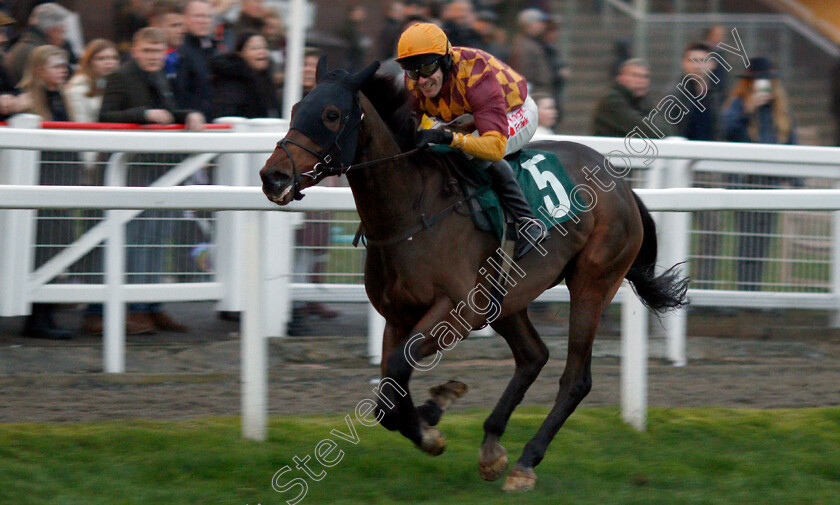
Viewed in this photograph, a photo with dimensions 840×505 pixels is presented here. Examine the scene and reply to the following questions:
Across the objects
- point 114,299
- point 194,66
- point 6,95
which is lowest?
point 114,299

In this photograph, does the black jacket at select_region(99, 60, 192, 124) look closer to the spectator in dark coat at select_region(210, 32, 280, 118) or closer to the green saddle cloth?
the spectator in dark coat at select_region(210, 32, 280, 118)

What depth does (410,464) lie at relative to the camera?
4.14 meters

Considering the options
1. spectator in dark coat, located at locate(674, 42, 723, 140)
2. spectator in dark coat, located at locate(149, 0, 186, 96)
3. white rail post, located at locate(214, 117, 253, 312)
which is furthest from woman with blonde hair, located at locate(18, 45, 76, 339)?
spectator in dark coat, located at locate(674, 42, 723, 140)

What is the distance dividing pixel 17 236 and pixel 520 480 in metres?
3.19

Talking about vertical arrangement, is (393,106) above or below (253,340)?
above

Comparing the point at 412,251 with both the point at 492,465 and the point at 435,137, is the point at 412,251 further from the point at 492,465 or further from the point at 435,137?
the point at 492,465

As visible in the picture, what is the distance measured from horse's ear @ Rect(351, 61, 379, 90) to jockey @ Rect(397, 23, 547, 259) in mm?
144

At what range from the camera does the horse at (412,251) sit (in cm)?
374

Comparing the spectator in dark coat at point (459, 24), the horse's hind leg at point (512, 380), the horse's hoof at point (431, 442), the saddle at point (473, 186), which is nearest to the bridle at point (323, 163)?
the saddle at point (473, 186)

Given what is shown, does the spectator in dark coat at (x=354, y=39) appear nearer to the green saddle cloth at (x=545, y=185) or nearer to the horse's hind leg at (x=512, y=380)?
the green saddle cloth at (x=545, y=185)

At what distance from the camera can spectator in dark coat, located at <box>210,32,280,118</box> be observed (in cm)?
716

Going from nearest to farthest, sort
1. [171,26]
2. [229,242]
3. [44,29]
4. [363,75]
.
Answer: [363,75] < [229,242] < [171,26] < [44,29]

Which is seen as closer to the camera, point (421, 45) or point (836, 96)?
point (421, 45)

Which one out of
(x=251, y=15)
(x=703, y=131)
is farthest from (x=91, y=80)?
(x=703, y=131)
